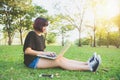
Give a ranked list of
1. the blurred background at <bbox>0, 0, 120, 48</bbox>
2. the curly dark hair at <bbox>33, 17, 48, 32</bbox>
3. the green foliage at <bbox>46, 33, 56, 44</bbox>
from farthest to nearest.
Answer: the green foliage at <bbox>46, 33, 56, 44</bbox> → the blurred background at <bbox>0, 0, 120, 48</bbox> → the curly dark hair at <bbox>33, 17, 48, 32</bbox>

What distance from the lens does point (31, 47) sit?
4.08 m

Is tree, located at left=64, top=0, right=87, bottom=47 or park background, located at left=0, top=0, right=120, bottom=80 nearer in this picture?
park background, located at left=0, top=0, right=120, bottom=80

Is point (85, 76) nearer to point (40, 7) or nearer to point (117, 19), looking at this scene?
point (40, 7)

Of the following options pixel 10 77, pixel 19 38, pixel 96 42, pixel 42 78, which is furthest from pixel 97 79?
pixel 96 42

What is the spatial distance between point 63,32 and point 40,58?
18.8 feet

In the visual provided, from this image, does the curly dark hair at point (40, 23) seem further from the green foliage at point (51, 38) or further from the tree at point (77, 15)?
the tree at point (77, 15)

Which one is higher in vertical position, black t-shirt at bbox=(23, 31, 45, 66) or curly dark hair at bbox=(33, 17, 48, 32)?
curly dark hair at bbox=(33, 17, 48, 32)

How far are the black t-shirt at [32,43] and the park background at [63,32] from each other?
0.15 metres

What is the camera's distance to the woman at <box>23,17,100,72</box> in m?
3.98

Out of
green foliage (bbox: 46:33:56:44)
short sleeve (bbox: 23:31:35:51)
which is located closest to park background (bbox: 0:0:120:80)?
green foliage (bbox: 46:33:56:44)

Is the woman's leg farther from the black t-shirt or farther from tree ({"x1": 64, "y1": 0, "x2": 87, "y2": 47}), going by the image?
tree ({"x1": 64, "y1": 0, "x2": 87, "y2": 47})

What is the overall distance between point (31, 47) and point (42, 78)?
0.69 meters

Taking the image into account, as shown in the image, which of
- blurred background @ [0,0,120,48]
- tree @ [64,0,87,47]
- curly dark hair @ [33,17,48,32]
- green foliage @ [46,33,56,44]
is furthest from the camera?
tree @ [64,0,87,47]

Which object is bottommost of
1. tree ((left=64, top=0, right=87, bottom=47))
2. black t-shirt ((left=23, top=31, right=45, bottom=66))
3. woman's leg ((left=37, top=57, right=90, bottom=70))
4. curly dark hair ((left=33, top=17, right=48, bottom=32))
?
woman's leg ((left=37, top=57, right=90, bottom=70))
